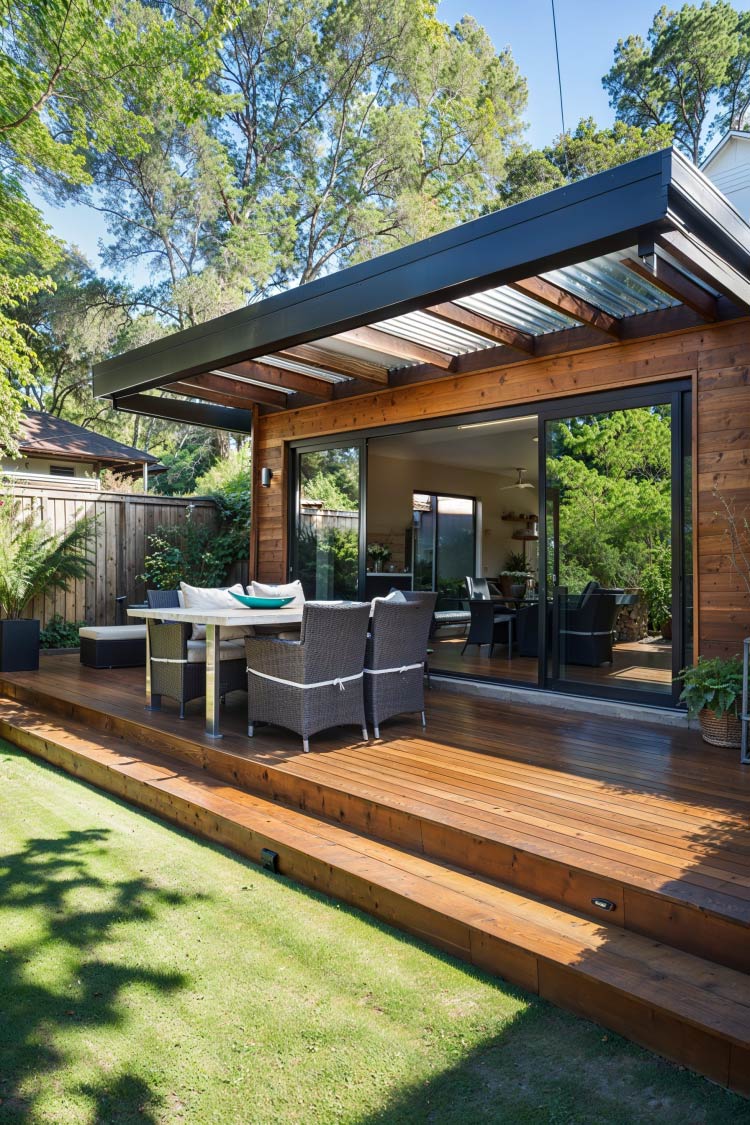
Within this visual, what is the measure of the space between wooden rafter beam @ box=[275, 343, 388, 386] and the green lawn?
13.7 ft

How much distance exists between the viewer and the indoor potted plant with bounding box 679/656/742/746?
4281 millimetres

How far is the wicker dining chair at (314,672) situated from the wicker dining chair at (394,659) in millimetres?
122

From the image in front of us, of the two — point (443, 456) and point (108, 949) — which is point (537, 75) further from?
point (108, 949)

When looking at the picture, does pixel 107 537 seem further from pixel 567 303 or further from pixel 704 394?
pixel 704 394

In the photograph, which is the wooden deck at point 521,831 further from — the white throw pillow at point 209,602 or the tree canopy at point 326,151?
the tree canopy at point 326,151

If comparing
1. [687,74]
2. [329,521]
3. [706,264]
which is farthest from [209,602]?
[687,74]

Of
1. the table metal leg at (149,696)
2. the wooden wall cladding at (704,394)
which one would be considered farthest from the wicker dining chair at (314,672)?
the wooden wall cladding at (704,394)

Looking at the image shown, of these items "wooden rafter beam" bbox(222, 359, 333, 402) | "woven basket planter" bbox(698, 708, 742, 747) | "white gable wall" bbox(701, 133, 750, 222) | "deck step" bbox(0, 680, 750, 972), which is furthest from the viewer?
"white gable wall" bbox(701, 133, 750, 222)

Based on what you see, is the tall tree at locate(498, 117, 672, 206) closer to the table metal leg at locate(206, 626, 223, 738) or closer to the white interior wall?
the white interior wall

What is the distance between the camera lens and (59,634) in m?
8.65

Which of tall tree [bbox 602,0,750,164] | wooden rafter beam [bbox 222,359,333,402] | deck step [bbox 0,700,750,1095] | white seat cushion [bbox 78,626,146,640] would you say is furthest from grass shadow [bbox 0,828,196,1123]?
tall tree [bbox 602,0,750,164]

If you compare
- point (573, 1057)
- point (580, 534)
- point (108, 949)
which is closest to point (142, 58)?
point (580, 534)

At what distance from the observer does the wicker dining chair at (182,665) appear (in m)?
5.16

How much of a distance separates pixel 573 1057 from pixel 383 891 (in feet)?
3.04
